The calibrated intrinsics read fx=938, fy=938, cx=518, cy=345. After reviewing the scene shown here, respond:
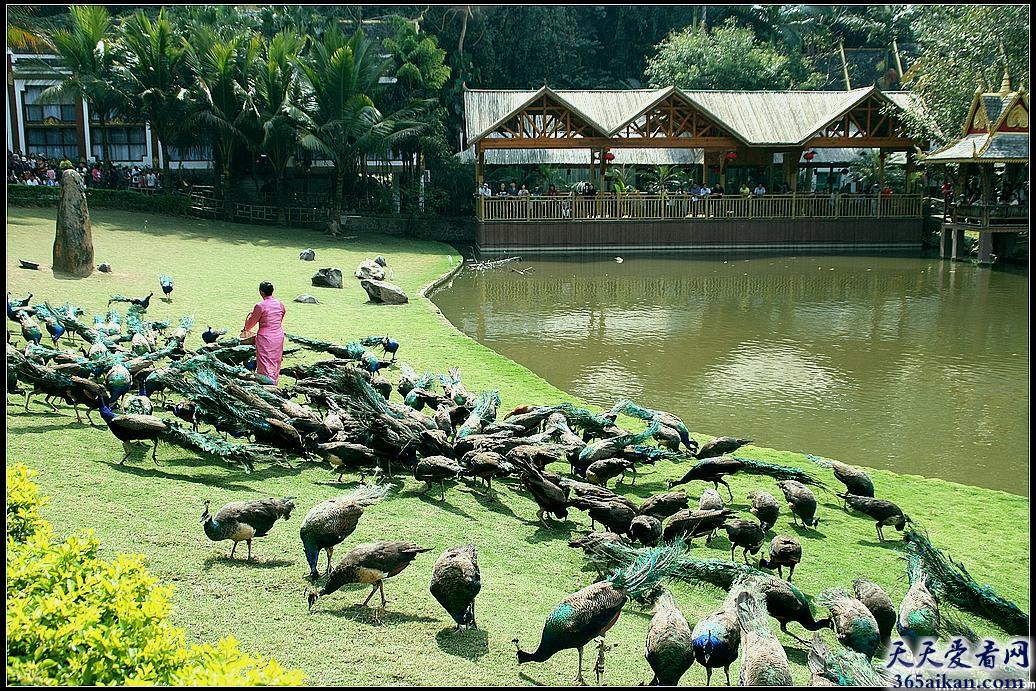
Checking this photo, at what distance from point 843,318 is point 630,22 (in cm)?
3244

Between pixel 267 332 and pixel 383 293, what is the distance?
791cm

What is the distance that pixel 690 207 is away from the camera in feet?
97.2

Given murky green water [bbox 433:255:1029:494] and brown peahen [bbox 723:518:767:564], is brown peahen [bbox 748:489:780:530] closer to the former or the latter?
brown peahen [bbox 723:518:767:564]

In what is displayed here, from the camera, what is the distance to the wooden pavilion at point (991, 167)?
23.5 m

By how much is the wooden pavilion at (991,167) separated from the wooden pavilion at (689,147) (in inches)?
113

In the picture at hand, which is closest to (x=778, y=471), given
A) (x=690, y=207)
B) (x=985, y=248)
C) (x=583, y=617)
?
(x=583, y=617)

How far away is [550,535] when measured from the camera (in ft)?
21.9

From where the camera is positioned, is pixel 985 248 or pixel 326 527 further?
pixel 985 248

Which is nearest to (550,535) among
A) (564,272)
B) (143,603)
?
(143,603)

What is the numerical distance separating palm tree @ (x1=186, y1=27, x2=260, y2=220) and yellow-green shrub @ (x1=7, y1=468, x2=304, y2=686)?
26192 millimetres

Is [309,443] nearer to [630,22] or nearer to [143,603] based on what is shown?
[143,603]

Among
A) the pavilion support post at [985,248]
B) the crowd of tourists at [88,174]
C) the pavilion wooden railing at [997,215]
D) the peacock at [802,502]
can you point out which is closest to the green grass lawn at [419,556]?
the peacock at [802,502]

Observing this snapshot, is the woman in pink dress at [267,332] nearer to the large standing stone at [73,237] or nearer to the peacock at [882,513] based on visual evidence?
the peacock at [882,513]

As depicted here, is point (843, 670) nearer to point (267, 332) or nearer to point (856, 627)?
point (856, 627)
